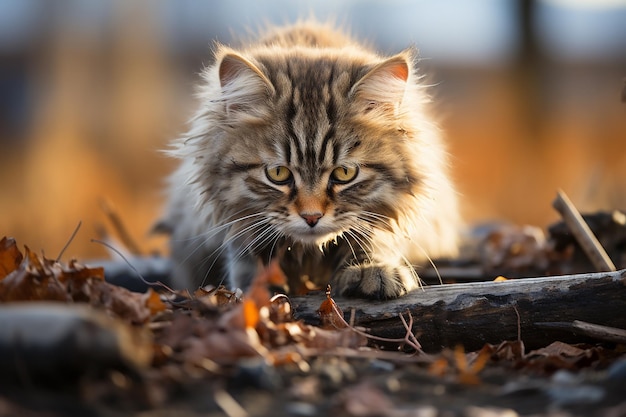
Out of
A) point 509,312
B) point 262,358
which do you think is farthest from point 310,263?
point 262,358

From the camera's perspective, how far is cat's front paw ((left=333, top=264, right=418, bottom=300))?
3002 mm

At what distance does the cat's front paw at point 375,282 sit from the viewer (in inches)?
118

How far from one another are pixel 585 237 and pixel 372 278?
1.36 metres

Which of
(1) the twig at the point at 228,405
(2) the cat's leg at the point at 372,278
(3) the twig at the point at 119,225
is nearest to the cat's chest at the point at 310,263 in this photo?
(2) the cat's leg at the point at 372,278

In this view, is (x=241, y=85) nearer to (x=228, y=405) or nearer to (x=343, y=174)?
(x=343, y=174)

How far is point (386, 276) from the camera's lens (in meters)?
3.05

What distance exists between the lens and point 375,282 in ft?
9.95

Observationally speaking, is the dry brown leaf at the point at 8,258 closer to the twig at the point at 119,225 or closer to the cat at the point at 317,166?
the cat at the point at 317,166

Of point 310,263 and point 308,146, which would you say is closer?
point 308,146

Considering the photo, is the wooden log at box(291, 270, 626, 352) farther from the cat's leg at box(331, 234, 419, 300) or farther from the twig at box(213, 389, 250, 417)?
the twig at box(213, 389, 250, 417)

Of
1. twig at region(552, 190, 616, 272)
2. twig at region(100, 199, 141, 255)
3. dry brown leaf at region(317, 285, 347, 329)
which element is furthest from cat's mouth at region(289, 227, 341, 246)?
twig at region(100, 199, 141, 255)

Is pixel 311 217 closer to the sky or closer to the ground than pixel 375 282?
closer to the sky

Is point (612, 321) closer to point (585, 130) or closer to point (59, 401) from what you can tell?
point (59, 401)

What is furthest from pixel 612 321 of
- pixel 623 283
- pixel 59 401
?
pixel 59 401
